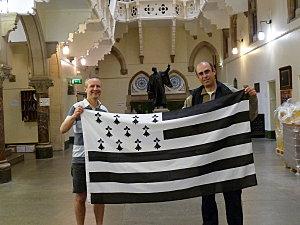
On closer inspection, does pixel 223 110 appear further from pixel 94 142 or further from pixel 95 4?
pixel 95 4

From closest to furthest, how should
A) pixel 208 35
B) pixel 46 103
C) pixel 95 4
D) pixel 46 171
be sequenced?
pixel 46 171 → pixel 95 4 → pixel 46 103 → pixel 208 35

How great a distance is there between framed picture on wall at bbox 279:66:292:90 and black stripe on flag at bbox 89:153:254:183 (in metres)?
9.56

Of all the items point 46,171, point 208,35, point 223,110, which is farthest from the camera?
point 208,35

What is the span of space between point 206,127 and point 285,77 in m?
10.0

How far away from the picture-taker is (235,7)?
601 inches

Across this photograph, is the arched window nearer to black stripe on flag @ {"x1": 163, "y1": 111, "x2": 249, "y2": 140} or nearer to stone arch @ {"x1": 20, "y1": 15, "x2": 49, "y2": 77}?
stone arch @ {"x1": 20, "y1": 15, "x2": 49, "y2": 77}

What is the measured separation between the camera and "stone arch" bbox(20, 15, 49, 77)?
38.4ft

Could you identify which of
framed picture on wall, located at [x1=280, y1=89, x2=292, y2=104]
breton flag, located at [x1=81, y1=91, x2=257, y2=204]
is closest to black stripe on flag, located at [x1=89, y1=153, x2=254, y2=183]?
breton flag, located at [x1=81, y1=91, x2=257, y2=204]

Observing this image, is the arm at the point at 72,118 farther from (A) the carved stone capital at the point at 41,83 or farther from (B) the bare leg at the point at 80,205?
(A) the carved stone capital at the point at 41,83

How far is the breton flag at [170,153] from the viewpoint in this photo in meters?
4.02

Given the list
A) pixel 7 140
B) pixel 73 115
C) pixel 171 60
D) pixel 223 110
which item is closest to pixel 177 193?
pixel 223 110

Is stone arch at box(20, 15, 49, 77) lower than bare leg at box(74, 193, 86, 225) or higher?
higher

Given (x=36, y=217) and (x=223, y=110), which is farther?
(x=36, y=217)

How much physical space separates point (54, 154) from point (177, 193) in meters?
10.1
